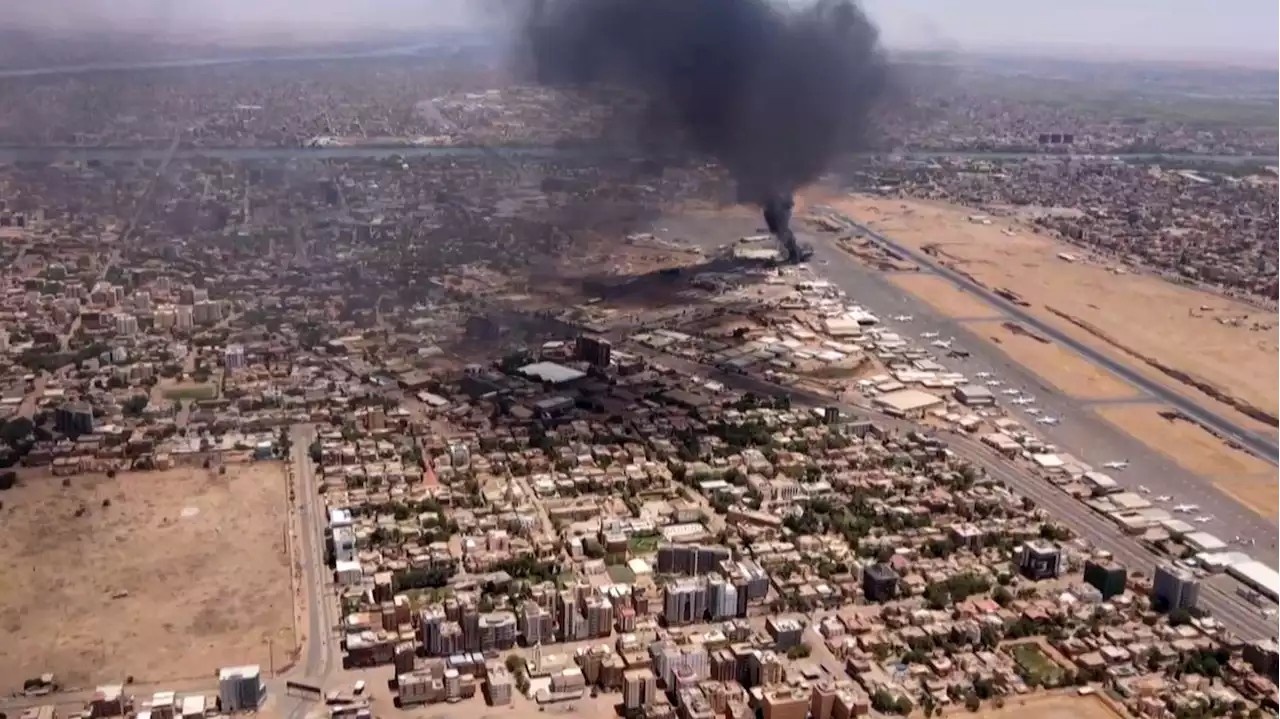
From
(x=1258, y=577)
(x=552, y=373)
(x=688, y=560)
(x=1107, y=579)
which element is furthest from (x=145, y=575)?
(x=1258, y=577)

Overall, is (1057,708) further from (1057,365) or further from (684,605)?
(1057,365)

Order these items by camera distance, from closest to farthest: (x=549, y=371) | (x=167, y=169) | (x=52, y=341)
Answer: (x=549, y=371), (x=52, y=341), (x=167, y=169)

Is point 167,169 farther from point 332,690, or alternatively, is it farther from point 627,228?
point 332,690

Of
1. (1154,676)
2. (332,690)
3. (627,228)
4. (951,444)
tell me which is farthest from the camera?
(627,228)

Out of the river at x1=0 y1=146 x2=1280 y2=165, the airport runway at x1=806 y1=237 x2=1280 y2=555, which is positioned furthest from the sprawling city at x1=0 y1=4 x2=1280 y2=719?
the river at x1=0 y1=146 x2=1280 y2=165

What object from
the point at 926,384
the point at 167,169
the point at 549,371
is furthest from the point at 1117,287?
the point at 167,169
